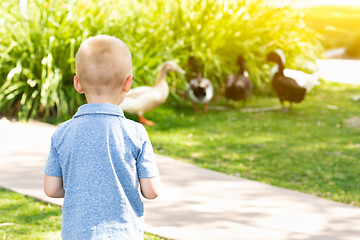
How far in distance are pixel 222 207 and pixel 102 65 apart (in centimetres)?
295

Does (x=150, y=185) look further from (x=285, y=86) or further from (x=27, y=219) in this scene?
(x=285, y=86)

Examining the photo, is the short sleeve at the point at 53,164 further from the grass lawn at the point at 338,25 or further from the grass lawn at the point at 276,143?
the grass lawn at the point at 338,25

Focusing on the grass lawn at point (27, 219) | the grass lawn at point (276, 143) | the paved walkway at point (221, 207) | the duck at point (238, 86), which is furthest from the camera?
the duck at point (238, 86)

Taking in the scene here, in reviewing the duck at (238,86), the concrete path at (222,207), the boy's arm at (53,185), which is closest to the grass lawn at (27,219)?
the concrete path at (222,207)

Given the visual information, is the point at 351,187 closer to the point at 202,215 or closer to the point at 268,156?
the point at 268,156

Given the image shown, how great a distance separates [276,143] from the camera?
763cm

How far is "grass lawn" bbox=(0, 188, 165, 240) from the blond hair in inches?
84.9

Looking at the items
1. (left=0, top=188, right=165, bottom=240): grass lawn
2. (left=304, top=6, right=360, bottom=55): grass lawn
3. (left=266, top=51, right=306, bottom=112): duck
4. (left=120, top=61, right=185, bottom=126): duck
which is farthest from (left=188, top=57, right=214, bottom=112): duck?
(left=304, top=6, right=360, bottom=55): grass lawn

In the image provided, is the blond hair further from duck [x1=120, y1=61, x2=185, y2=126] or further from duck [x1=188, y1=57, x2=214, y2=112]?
duck [x1=188, y1=57, x2=214, y2=112]

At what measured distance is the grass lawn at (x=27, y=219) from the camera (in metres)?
3.96

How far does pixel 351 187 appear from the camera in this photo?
5.59 metres

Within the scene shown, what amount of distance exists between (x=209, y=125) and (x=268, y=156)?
6.64 feet

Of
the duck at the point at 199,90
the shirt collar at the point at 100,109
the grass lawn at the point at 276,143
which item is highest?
the shirt collar at the point at 100,109

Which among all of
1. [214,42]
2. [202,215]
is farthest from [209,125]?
[202,215]
